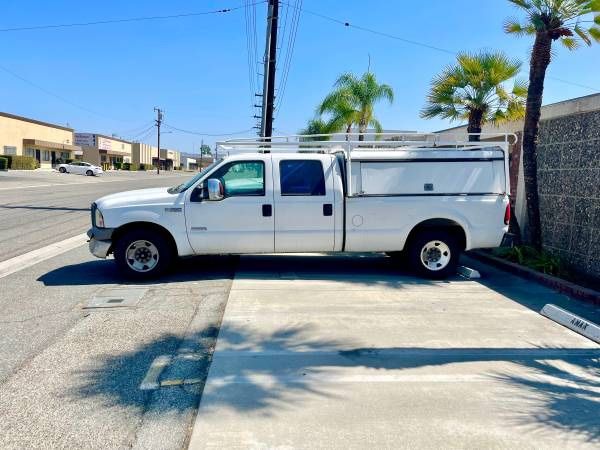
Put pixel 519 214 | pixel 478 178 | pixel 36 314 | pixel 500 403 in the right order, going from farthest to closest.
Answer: pixel 519 214 < pixel 478 178 < pixel 36 314 < pixel 500 403

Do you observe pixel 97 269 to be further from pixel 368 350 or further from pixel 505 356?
pixel 505 356

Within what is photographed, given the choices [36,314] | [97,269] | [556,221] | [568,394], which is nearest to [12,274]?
[97,269]

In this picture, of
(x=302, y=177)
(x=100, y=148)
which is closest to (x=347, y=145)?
(x=302, y=177)

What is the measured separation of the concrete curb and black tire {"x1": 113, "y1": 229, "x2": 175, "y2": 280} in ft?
18.6

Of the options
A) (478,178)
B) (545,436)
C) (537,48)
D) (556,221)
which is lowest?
(545,436)

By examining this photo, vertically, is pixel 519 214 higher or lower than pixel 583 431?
higher

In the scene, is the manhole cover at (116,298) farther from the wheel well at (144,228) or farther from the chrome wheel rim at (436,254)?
the chrome wheel rim at (436,254)

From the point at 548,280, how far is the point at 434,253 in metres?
1.72

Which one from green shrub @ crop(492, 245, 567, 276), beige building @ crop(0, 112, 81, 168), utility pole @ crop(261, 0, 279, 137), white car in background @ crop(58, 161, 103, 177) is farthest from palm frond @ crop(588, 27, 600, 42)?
beige building @ crop(0, 112, 81, 168)

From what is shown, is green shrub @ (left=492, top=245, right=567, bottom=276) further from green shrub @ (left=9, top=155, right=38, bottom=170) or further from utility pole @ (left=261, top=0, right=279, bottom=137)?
green shrub @ (left=9, top=155, right=38, bottom=170)

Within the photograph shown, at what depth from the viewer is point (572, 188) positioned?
7520 mm

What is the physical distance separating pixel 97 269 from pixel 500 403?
6.20m

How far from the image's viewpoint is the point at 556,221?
7945 mm

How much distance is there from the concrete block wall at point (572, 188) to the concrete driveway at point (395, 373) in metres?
1.39
